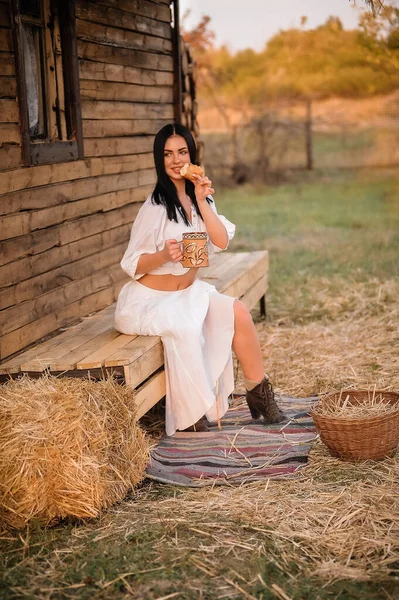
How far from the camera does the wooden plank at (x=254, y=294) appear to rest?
717 centimetres

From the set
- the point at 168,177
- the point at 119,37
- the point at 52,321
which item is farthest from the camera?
the point at 119,37

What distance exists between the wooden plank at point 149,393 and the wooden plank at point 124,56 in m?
2.42

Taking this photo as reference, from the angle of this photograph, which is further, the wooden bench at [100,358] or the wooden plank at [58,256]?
the wooden plank at [58,256]

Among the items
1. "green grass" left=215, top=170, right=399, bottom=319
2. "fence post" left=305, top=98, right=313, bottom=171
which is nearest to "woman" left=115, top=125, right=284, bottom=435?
"green grass" left=215, top=170, right=399, bottom=319

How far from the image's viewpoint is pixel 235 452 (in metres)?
4.74

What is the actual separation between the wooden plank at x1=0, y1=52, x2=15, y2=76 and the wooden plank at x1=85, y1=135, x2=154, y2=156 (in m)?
1.15

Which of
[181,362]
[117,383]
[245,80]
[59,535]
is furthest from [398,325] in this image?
[245,80]

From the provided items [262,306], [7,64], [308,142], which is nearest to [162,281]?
[7,64]

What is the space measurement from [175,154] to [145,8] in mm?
2522

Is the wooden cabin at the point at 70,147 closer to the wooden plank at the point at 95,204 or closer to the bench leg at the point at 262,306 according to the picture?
the wooden plank at the point at 95,204

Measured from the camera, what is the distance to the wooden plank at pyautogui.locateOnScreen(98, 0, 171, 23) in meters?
6.49

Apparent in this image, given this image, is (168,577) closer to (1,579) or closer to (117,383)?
(1,579)

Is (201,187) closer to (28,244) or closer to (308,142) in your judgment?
(28,244)

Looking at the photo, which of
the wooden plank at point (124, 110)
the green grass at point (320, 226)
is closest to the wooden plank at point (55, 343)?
the wooden plank at point (124, 110)
